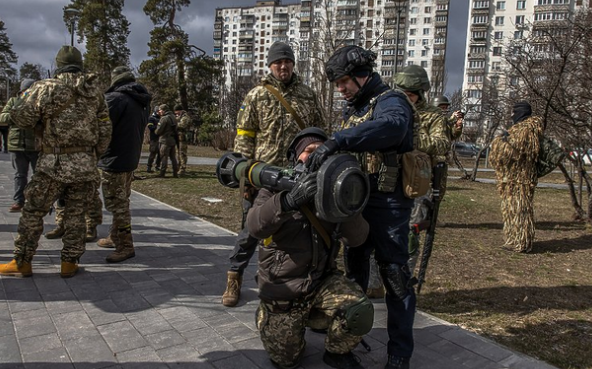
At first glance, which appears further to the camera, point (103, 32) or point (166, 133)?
point (103, 32)

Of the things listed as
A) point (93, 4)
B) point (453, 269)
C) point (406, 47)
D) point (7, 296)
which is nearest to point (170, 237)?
point (7, 296)

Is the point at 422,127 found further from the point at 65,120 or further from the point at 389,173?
the point at 65,120

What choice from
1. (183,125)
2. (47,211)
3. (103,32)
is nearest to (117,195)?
(47,211)

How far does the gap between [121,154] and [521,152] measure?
525 cm

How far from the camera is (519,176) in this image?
6328 millimetres

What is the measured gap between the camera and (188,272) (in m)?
4.68

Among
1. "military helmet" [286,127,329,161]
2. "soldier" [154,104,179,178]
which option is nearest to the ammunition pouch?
"military helmet" [286,127,329,161]

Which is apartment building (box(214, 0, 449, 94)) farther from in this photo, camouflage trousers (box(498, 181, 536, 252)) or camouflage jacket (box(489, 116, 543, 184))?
camouflage trousers (box(498, 181, 536, 252))

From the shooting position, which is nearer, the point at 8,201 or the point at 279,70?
the point at 279,70

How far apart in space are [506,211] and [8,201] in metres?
8.34

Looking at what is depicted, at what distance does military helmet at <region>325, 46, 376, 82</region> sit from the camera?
9.25ft

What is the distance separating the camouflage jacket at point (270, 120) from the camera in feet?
12.6

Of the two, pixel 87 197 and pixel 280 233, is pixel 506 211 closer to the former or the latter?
pixel 280 233

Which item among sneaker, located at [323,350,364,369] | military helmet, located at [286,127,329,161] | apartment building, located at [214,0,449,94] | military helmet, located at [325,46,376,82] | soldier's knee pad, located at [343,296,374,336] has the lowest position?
sneaker, located at [323,350,364,369]
